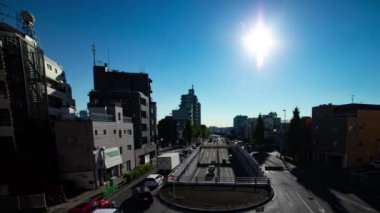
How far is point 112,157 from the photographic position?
99.9 ft

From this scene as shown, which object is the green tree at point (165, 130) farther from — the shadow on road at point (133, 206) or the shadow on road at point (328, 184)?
the shadow on road at point (133, 206)

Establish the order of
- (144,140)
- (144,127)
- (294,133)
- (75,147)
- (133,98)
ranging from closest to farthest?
1. (75,147)
2. (133,98)
3. (294,133)
4. (144,127)
5. (144,140)

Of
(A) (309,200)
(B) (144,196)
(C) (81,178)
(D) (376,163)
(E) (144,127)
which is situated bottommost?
(D) (376,163)

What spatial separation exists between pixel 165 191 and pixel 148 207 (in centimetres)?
413

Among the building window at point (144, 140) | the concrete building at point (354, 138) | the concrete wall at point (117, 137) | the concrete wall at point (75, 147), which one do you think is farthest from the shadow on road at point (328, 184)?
the building window at point (144, 140)

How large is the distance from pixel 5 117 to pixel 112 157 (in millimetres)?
14899

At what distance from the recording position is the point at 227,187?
2461cm

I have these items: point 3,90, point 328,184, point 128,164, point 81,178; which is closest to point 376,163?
point 328,184

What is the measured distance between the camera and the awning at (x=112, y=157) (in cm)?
2892

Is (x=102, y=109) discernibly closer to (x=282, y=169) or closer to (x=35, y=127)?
(x=35, y=127)

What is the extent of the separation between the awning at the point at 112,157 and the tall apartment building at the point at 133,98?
910cm

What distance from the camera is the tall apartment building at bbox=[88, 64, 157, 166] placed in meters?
42.3

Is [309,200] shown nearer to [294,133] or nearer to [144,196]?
[144,196]

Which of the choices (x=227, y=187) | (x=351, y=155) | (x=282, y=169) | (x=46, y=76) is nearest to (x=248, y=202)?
(x=227, y=187)
